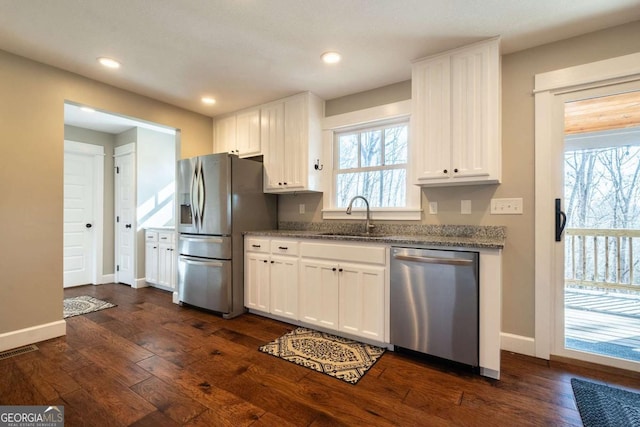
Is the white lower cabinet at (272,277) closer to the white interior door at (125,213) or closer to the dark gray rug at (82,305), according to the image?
the dark gray rug at (82,305)

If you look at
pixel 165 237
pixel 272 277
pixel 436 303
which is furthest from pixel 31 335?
pixel 436 303

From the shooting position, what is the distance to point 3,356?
2.21m

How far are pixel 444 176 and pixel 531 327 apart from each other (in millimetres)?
1380

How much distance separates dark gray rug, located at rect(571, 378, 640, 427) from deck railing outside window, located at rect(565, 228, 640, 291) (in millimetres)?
726

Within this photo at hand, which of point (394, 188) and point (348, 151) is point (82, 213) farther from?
point (394, 188)

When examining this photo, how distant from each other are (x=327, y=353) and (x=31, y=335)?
2541 millimetres

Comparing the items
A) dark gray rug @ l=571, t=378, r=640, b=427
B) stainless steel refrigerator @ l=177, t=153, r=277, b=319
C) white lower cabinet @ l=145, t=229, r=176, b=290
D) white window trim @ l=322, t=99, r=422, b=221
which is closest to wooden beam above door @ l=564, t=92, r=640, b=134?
white window trim @ l=322, t=99, r=422, b=221

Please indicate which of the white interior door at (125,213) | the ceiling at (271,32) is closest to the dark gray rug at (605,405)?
the ceiling at (271,32)

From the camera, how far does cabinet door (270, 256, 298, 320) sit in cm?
278

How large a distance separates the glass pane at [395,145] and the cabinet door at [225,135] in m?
1.93

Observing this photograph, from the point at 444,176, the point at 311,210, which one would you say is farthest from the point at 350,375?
the point at 311,210

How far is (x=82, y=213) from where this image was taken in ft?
14.7

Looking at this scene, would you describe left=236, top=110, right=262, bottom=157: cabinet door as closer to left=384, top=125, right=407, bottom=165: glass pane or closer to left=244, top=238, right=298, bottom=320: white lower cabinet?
left=244, top=238, right=298, bottom=320: white lower cabinet

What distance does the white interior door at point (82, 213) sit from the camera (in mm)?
4324
